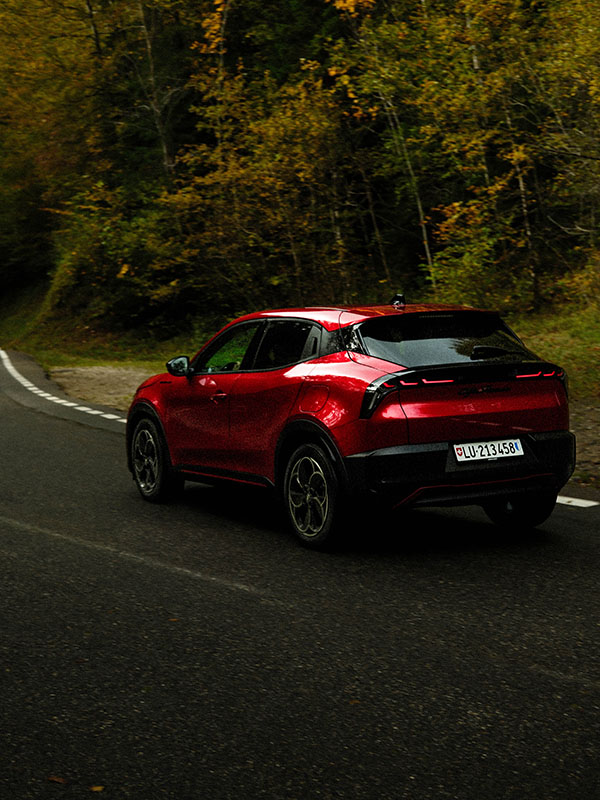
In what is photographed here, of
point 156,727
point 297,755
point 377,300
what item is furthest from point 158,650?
point 377,300

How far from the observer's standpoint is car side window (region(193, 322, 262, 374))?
7.85 metres

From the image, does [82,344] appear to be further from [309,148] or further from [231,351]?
[231,351]

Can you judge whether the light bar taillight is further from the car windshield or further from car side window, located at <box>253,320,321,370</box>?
car side window, located at <box>253,320,321,370</box>

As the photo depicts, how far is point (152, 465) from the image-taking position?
354 inches

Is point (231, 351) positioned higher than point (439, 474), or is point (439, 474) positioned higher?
point (231, 351)

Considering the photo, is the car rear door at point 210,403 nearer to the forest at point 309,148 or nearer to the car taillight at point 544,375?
the car taillight at point 544,375

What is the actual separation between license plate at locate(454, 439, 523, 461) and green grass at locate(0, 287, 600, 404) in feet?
24.8

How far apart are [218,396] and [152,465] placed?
4.57 feet

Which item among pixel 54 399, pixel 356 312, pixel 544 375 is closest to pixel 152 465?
pixel 356 312

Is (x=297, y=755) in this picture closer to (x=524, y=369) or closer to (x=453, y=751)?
(x=453, y=751)

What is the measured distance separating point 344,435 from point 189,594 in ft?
4.55

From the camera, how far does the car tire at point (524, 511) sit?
714 centimetres

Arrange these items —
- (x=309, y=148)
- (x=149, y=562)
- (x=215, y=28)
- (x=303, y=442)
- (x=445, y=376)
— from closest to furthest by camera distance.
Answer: (x=445, y=376), (x=149, y=562), (x=303, y=442), (x=309, y=148), (x=215, y=28)

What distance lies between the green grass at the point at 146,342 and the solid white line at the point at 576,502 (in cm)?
573
